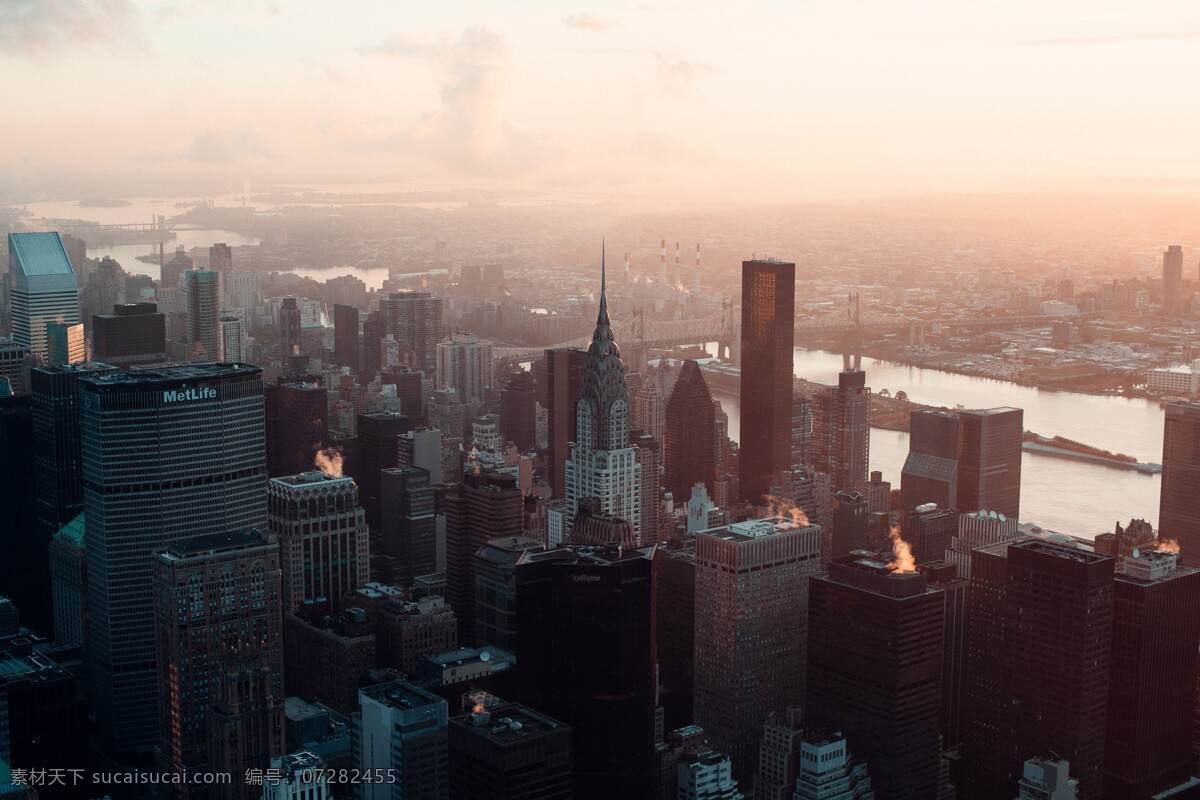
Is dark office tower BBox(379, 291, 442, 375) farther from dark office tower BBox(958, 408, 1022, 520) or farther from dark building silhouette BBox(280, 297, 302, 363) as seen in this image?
dark office tower BBox(958, 408, 1022, 520)

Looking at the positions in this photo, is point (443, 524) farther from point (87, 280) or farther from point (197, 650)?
point (87, 280)

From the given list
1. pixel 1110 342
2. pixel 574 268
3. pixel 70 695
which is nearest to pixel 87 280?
pixel 574 268

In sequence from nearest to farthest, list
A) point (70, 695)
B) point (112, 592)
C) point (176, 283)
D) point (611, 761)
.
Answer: point (611, 761) < point (70, 695) < point (112, 592) < point (176, 283)

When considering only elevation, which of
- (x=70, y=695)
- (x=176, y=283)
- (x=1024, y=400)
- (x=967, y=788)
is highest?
(x=176, y=283)

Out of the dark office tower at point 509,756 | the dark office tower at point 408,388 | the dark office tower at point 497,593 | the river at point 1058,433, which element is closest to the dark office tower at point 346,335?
the dark office tower at point 408,388

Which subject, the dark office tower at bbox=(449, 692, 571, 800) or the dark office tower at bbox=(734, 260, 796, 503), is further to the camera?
the dark office tower at bbox=(734, 260, 796, 503)

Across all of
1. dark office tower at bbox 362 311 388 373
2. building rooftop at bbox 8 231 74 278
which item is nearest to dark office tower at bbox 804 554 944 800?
dark office tower at bbox 362 311 388 373

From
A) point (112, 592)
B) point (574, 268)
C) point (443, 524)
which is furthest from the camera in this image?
point (574, 268)
